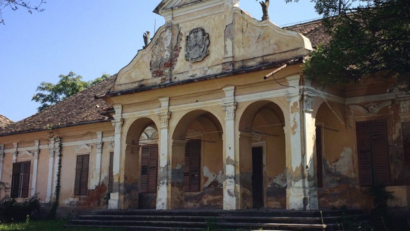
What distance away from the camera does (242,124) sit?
44.9ft

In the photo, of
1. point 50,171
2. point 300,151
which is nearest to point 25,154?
point 50,171

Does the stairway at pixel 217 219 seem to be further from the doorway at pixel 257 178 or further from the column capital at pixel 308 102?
the doorway at pixel 257 178

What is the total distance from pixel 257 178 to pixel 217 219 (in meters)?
3.47

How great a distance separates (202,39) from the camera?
14820 mm

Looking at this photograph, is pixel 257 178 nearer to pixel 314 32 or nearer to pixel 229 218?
pixel 229 218

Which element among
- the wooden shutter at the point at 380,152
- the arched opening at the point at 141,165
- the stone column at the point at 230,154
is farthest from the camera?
the arched opening at the point at 141,165

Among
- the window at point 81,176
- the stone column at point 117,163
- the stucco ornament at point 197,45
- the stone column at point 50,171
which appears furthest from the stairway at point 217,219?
the stone column at point 50,171

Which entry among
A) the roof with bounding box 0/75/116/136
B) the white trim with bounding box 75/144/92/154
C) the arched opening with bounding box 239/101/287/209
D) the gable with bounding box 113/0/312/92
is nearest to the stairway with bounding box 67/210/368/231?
the arched opening with bounding box 239/101/287/209

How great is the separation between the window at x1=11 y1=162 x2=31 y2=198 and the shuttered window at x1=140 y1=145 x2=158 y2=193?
635 cm

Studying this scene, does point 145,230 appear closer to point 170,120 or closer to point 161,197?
point 161,197

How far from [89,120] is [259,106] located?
8197 millimetres

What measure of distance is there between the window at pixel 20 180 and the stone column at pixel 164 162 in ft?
29.6

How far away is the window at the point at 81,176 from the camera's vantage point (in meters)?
19.6

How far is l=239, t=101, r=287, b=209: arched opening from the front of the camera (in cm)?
1467
